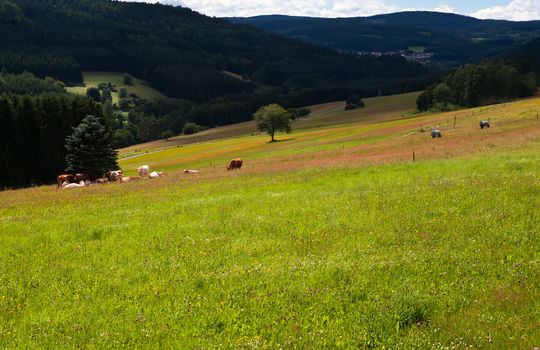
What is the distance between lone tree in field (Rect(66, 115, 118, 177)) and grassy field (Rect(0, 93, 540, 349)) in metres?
Result: 35.7

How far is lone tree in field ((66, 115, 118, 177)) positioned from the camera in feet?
178

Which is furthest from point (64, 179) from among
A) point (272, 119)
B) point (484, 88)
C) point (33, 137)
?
point (484, 88)

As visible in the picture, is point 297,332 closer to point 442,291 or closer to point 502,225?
point 442,291

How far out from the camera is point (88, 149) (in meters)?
54.2

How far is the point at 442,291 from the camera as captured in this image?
10039mm

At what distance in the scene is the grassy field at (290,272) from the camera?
882cm

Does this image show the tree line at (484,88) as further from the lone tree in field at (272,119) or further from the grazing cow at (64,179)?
the grazing cow at (64,179)

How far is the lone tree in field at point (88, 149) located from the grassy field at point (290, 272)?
35692 mm

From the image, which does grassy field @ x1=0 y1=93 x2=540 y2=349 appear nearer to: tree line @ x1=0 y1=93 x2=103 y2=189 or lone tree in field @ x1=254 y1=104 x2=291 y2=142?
tree line @ x1=0 y1=93 x2=103 y2=189

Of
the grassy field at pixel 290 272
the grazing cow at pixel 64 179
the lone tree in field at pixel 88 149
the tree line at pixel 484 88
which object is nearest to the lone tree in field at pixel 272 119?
the tree line at pixel 484 88

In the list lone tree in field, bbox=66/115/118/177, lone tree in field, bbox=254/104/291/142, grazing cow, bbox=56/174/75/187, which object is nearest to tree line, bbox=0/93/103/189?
lone tree in field, bbox=66/115/118/177

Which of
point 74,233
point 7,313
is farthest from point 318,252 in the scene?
point 74,233

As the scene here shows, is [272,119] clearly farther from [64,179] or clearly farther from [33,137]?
[64,179]

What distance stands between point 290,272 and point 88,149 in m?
48.7
